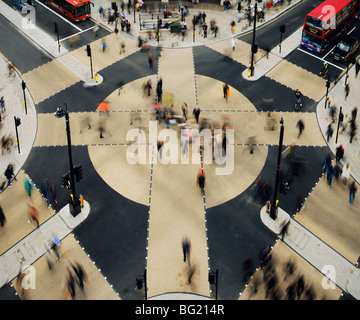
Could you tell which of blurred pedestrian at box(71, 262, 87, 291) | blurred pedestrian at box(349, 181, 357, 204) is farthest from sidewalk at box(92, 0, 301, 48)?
blurred pedestrian at box(71, 262, 87, 291)

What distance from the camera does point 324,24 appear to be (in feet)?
128

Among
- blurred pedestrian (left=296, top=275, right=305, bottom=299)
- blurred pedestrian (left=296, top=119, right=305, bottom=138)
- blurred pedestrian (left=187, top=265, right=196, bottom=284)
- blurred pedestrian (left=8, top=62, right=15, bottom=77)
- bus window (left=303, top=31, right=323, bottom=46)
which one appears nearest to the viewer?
blurred pedestrian (left=296, top=275, right=305, bottom=299)

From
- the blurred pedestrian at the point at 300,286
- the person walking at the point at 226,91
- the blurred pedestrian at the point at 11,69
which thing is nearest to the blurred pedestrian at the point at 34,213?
the blurred pedestrian at the point at 300,286

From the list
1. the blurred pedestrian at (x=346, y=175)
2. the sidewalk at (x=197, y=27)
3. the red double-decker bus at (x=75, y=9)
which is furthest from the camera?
the red double-decker bus at (x=75, y=9)

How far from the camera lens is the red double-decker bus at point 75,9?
43.8 meters

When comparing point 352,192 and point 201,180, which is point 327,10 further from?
point 201,180

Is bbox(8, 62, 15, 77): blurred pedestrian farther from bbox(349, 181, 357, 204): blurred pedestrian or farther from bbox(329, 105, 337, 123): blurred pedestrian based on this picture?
bbox(349, 181, 357, 204): blurred pedestrian

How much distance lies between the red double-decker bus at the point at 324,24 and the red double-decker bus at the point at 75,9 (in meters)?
21.5

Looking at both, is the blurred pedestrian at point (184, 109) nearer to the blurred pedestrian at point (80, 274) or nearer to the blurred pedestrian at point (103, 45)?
the blurred pedestrian at point (103, 45)

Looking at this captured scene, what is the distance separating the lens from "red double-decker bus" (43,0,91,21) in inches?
1722

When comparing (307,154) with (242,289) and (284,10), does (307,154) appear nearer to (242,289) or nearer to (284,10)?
(242,289)

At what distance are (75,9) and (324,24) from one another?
2368 cm

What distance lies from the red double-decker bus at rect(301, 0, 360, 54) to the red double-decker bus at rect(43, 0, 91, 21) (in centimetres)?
2147

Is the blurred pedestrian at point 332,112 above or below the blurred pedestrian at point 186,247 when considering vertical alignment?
above
